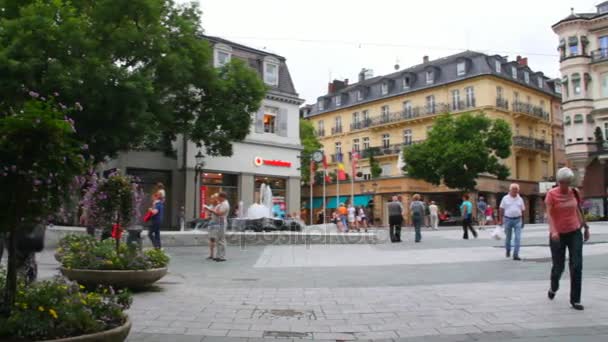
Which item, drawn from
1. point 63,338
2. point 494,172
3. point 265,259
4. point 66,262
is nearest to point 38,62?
point 265,259

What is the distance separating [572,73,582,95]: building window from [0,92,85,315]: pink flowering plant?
166ft

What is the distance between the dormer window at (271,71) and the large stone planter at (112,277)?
95.0 ft

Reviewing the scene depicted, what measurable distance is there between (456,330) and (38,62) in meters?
15.9

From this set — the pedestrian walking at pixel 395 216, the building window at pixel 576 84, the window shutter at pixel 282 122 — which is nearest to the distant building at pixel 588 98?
the building window at pixel 576 84

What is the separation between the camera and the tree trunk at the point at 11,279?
4062mm

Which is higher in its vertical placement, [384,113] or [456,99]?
[456,99]

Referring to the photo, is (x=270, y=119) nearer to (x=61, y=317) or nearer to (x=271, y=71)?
(x=271, y=71)

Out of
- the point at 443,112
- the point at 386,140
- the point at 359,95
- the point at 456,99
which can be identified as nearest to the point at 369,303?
the point at 443,112

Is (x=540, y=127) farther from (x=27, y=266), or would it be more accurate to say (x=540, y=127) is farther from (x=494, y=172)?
(x=27, y=266)

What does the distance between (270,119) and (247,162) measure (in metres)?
3.63

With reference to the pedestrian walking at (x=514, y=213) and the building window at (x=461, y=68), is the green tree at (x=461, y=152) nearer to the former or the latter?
the building window at (x=461, y=68)

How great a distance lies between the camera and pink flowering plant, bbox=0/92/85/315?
391 cm

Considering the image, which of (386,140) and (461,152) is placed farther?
(386,140)

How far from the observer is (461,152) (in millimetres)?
45344
